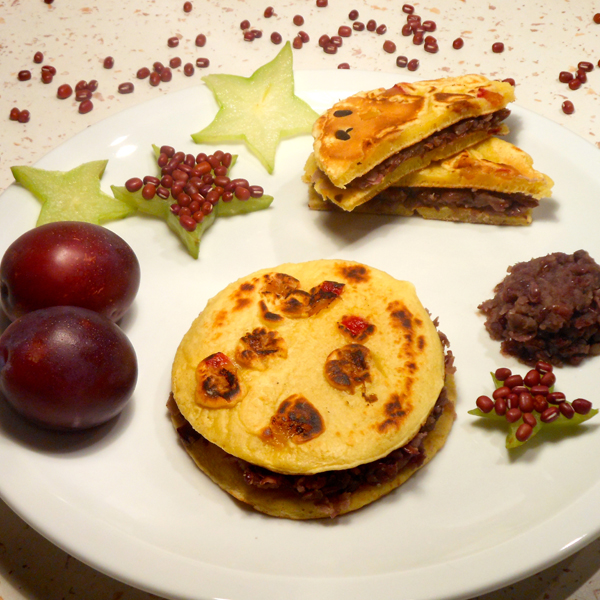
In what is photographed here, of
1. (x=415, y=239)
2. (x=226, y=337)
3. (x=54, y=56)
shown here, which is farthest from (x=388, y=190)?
(x=54, y=56)

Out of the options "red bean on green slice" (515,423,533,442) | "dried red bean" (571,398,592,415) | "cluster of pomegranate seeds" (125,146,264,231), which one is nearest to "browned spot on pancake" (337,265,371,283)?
"cluster of pomegranate seeds" (125,146,264,231)

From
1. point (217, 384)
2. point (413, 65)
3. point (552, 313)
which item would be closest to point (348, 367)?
point (217, 384)

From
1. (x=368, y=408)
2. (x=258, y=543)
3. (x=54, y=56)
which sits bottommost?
(x=258, y=543)

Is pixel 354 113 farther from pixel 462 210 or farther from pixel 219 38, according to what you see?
pixel 219 38

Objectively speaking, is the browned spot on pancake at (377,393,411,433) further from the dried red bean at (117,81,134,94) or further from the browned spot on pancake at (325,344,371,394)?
the dried red bean at (117,81,134,94)

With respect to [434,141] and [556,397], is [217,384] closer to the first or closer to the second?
[556,397]

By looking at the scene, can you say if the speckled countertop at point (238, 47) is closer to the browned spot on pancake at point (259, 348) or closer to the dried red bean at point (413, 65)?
the dried red bean at point (413, 65)
